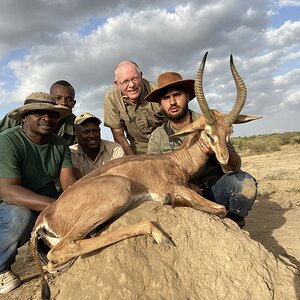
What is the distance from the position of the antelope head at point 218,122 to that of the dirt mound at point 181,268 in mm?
1082

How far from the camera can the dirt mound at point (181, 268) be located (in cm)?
350

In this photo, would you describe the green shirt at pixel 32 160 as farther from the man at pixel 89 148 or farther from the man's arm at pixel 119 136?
the man's arm at pixel 119 136

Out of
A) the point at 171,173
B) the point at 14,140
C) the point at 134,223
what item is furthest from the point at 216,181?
the point at 14,140

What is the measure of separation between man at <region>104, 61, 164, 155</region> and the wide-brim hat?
43.2 inches

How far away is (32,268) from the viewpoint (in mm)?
6316

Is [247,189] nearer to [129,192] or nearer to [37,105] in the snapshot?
[129,192]

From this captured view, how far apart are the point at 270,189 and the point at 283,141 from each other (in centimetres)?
2220

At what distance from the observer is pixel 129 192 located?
4254 mm

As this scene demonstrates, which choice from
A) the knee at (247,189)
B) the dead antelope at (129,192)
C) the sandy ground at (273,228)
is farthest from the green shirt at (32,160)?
the knee at (247,189)

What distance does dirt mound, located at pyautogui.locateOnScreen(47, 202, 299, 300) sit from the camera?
3.50m

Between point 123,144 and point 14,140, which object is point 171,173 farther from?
point 123,144

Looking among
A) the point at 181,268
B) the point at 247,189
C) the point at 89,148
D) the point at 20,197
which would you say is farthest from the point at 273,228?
the point at 20,197

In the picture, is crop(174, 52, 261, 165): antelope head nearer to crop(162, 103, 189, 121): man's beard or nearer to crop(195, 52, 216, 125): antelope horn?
crop(195, 52, 216, 125): antelope horn

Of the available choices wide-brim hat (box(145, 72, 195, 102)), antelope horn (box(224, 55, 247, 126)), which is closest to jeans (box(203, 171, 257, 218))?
antelope horn (box(224, 55, 247, 126))
